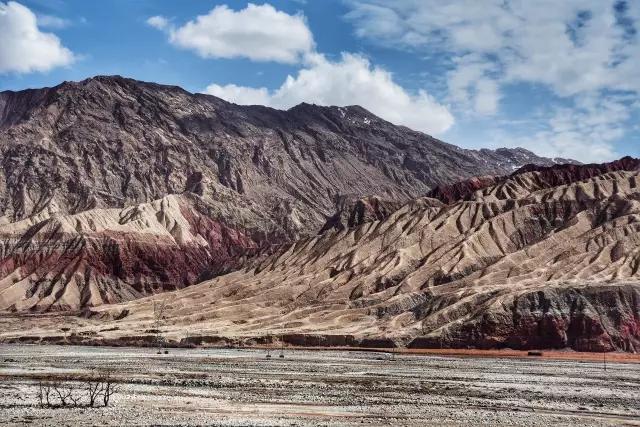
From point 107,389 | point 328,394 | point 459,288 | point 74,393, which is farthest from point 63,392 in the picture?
point 459,288

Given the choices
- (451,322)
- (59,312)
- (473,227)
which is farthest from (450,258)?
(59,312)

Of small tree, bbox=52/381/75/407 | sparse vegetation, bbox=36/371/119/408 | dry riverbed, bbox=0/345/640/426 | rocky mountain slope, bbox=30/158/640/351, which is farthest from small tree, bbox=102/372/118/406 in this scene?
rocky mountain slope, bbox=30/158/640/351

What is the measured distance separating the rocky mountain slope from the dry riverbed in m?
36.1

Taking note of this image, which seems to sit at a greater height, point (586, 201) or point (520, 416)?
point (586, 201)

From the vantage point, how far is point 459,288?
144 metres

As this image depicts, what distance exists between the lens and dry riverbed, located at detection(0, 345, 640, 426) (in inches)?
1506

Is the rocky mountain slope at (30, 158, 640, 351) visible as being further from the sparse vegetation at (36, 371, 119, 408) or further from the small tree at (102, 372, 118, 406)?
the sparse vegetation at (36, 371, 119, 408)

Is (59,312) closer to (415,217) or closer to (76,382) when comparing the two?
(415,217)

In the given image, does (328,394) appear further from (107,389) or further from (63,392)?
(63,392)

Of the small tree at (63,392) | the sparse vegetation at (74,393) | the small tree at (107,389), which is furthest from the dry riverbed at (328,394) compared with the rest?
the small tree at (63,392)

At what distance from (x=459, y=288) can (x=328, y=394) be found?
97435 millimetres

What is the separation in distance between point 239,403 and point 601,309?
273 feet

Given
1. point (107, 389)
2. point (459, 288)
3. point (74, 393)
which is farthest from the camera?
point (459, 288)

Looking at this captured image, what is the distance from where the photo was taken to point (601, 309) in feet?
379
